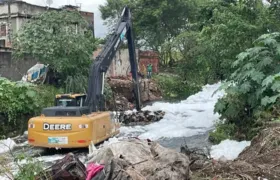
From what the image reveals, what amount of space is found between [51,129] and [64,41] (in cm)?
850

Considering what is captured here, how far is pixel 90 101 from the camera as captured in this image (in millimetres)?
14227

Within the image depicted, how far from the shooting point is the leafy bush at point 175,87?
1281 inches

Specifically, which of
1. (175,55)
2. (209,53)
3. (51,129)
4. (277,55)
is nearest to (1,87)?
(51,129)

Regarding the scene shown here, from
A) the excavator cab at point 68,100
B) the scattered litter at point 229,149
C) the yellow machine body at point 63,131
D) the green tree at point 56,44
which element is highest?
the green tree at point 56,44

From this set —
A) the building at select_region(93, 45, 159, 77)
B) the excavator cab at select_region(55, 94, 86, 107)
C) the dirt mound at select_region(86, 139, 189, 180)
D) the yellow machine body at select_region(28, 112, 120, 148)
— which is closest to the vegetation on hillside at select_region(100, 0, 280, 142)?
the yellow machine body at select_region(28, 112, 120, 148)

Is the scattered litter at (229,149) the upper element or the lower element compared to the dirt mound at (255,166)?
lower

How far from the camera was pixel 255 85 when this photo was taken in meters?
10.9

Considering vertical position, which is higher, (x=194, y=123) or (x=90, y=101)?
(x=90, y=101)

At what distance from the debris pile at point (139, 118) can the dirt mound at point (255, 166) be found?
11.1 metres

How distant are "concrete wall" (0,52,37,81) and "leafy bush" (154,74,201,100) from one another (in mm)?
12536

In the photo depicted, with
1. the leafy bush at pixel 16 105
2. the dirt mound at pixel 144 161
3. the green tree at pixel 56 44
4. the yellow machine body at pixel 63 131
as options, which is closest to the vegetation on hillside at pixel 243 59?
the yellow machine body at pixel 63 131

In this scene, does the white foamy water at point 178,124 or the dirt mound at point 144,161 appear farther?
the white foamy water at point 178,124

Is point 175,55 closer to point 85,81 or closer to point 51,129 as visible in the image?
point 85,81

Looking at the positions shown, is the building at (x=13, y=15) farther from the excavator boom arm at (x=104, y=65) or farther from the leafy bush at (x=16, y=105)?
the leafy bush at (x=16, y=105)
